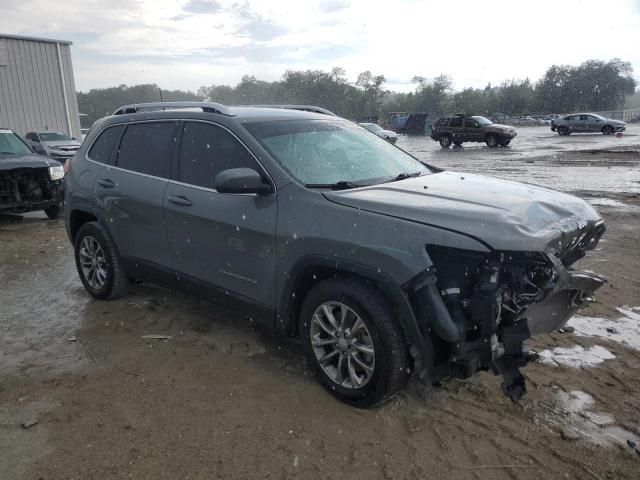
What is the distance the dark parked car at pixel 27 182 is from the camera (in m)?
8.76

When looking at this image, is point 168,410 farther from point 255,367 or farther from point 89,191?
point 89,191

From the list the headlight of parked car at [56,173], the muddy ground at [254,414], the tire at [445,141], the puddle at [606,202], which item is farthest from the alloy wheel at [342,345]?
the tire at [445,141]

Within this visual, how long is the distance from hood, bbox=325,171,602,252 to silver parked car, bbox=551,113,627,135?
35.3 metres

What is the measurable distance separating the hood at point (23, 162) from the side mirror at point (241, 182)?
23.6 ft

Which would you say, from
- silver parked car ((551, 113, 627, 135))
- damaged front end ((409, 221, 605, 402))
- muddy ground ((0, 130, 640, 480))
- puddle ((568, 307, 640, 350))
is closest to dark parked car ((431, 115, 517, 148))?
silver parked car ((551, 113, 627, 135))

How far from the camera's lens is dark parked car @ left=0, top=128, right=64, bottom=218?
28.7ft

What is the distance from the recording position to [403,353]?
2836mm

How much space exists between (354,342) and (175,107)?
2640mm

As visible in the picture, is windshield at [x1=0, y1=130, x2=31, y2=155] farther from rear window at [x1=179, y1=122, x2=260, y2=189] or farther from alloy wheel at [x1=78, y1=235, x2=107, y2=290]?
rear window at [x1=179, y1=122, x2=260, y2=189]

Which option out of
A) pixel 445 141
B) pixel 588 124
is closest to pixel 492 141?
pixel 445 141

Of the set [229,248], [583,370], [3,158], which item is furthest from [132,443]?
[3,158]

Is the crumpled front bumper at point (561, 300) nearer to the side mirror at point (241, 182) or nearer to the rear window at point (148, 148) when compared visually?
the side mirror at point (241, 182)

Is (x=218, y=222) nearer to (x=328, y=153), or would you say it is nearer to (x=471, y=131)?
(x=328, y=153)

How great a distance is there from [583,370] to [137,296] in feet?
13.3
